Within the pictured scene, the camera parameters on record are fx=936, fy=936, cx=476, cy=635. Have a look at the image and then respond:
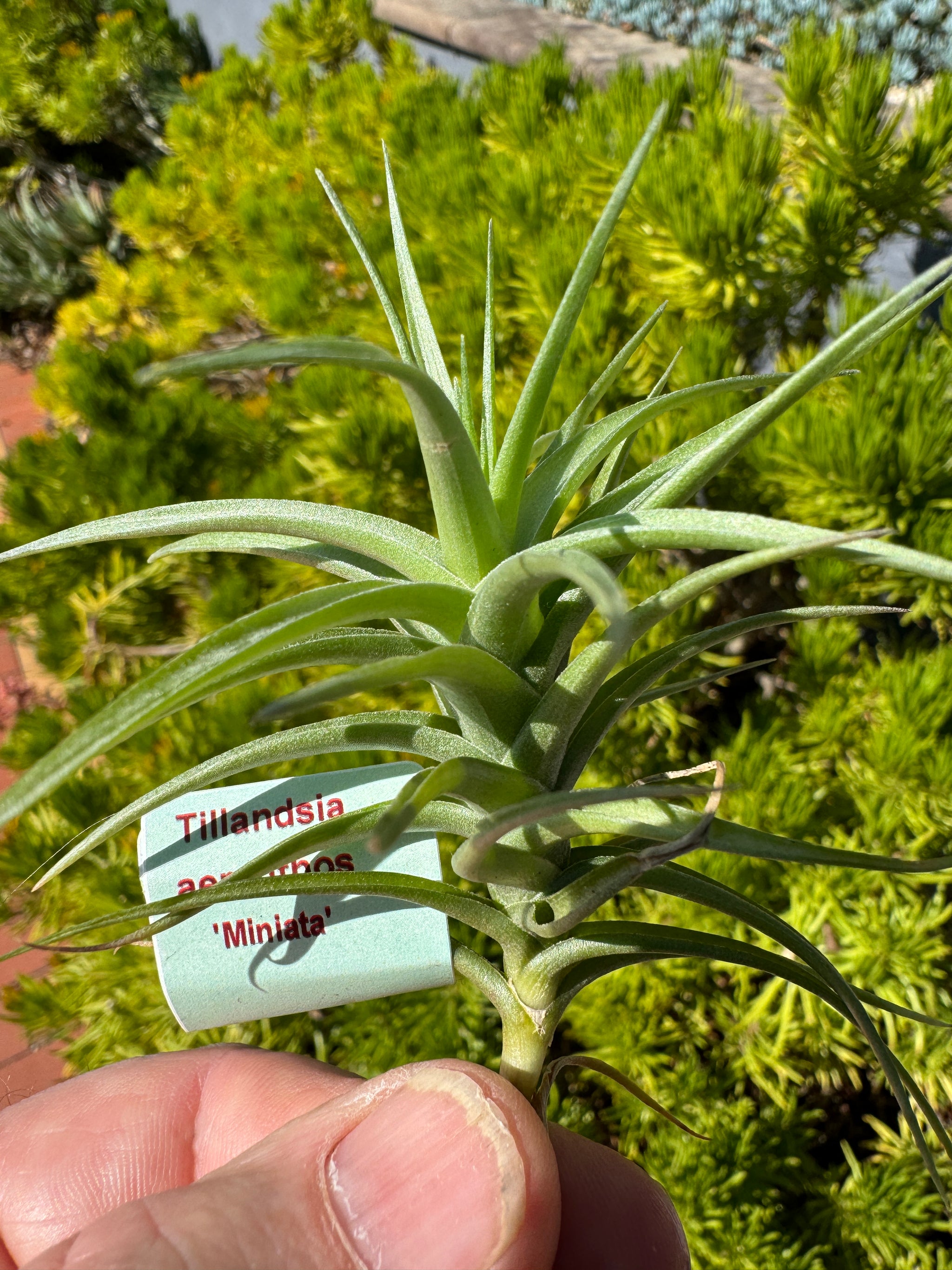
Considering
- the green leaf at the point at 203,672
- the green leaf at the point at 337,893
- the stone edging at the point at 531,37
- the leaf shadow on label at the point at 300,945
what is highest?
the stone edging at the point at 531,37

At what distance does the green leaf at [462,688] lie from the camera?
265 millimetres

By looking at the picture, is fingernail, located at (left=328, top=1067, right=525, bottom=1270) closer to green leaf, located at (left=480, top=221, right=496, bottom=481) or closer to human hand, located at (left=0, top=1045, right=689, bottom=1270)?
human hand, located at (left=0, top=1045, right=689, bottom=1270)

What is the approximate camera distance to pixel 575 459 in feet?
1.40

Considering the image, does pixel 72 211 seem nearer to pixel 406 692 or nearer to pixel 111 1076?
pixel 406 692

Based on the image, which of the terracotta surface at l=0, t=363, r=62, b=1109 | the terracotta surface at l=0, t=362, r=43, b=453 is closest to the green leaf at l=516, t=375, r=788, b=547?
the terracotta surface at l=0, t=363, r=62, b=1109

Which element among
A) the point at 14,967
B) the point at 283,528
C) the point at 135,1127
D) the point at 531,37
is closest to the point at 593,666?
the point at 283,528

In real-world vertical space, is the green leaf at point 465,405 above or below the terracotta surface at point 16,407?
above

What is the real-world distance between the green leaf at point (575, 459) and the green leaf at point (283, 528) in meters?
0.05

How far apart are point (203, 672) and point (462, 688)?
0.42 ft

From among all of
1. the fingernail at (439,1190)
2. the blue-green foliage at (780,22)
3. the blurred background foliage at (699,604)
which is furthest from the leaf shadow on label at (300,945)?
the blue-green foliage at (780,22)

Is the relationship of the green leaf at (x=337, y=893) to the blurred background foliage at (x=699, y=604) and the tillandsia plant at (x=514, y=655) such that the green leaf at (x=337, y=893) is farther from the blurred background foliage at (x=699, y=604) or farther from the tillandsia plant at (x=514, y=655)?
the blurred background foliage at (x=699, y=604)

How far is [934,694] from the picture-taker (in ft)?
2.71

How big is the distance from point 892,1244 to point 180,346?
181 centimetres

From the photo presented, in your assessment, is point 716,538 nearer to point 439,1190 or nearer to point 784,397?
point 784,397
